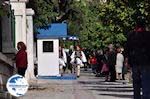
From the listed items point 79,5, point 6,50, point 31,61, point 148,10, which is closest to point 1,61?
point 6,50

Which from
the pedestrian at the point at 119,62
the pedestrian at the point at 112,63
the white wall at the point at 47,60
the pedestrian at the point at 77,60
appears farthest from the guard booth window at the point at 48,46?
the pedestrian at the point at 119,62

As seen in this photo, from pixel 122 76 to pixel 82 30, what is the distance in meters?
41.6

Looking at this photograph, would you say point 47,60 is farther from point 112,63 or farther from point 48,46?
point 112,63

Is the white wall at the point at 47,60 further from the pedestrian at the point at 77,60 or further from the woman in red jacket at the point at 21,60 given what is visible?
the woman in red jacket at the point at 21,60

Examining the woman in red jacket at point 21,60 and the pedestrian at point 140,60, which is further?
the woman in red jacket at point 21,60

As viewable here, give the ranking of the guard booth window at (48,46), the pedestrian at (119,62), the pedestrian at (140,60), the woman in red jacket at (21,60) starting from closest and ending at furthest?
the pedestrian at (140,60)
the woman in red jacket at (21,60)
the pedestrian at (119,62)
the guard booth window at (48,46)

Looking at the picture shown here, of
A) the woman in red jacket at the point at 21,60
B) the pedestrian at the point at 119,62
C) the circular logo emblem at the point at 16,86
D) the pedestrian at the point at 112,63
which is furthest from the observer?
the pedestrian at the point at 112,63

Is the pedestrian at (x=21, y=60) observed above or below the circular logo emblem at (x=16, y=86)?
above

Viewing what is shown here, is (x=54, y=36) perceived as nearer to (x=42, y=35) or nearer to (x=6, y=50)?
(x=42, y=35)

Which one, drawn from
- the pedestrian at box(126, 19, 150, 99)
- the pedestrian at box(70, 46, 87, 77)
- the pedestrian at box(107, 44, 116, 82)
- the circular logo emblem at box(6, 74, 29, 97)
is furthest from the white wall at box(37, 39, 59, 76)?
the circular logo emblem at box(6, 74, 29, 97)

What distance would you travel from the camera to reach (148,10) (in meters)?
20.7

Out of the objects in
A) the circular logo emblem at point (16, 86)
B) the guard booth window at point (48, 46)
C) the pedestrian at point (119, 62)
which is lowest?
the circular logo emblem at point (16, 86)

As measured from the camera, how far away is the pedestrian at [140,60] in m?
14.8

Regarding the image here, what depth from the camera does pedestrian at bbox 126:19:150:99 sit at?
1477cm
